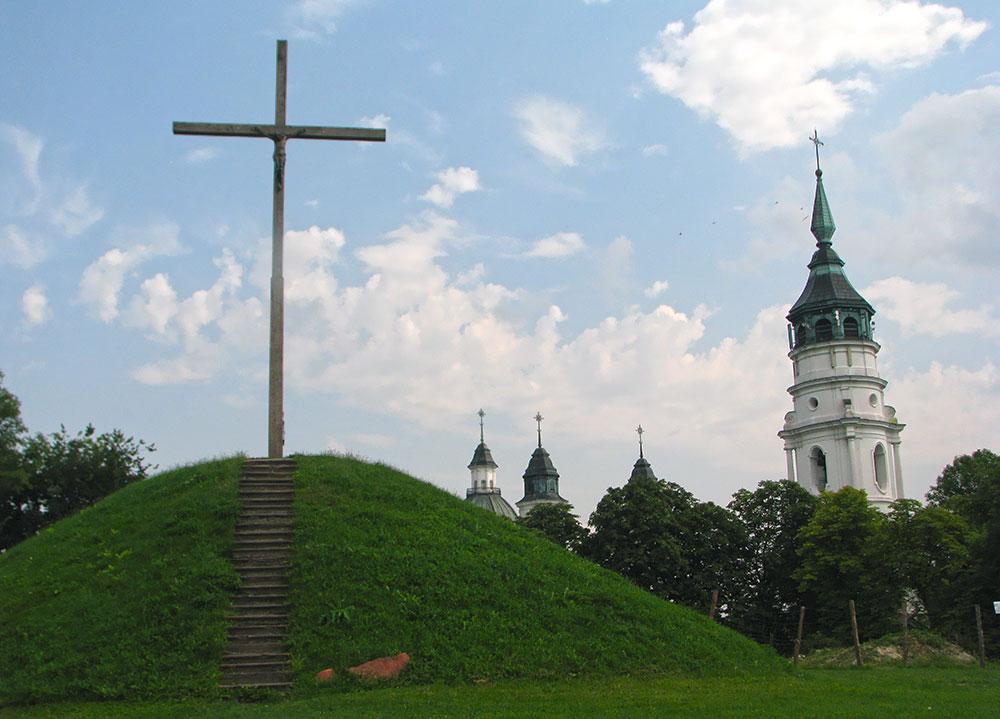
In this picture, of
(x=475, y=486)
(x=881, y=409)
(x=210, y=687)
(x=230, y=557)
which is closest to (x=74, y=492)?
(x=230, y=557)

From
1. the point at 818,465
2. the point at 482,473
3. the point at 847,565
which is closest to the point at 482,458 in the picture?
the point at 482,473

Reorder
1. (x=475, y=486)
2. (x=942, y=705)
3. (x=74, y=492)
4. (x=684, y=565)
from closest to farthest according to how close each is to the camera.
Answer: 1. (x=942, y=705)
2. (x=74, y=492)
3. (x=684, y=565)
4. (x=475, y=486)

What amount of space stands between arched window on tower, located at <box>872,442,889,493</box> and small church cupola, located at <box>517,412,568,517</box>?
1771 inches

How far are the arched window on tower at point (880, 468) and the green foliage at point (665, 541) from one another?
22.1 metres

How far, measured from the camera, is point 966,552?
43.3 metres

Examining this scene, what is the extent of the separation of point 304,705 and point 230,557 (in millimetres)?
5360

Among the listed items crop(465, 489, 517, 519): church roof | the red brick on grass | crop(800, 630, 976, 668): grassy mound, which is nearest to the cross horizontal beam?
the red brick on grass

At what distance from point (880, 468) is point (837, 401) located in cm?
555

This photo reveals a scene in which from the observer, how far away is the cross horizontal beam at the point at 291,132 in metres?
22.1

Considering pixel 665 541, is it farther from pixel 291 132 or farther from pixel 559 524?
pixel 291 132

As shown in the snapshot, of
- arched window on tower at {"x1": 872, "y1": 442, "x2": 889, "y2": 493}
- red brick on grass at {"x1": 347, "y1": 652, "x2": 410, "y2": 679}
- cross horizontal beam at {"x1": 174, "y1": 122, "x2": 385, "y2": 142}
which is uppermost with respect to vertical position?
cross horizontal beam at {"x1": 174, "y1": 122, "x2": 385, "y2": 142}

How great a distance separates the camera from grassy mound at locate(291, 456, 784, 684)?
16.8 m

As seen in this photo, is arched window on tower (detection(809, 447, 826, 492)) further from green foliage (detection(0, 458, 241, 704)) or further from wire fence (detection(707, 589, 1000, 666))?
green foliage (detection(0, 458, 241, 704))

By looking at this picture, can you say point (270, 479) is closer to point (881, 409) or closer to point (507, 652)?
point (507, 652)
